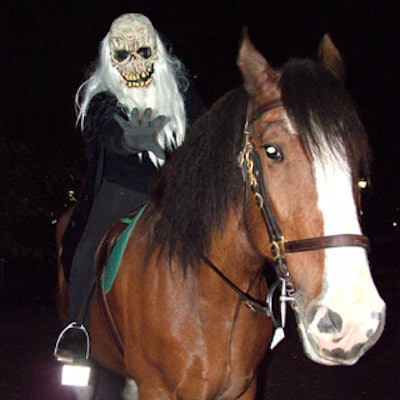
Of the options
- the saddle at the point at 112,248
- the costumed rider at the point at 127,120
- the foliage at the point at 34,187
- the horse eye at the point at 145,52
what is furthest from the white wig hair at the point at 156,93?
the foliage at the point at 34,187

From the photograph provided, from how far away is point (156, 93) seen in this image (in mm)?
3609

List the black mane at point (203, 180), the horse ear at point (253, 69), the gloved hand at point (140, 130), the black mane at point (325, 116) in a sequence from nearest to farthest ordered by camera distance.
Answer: the black mane at point (325, 116) < the horse ear at point (253, 69) < the black mane at point (203, 180) < the gloved hand at point (140, 130)

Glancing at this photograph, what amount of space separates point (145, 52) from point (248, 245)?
4.91ft

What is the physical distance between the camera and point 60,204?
10.0 meters

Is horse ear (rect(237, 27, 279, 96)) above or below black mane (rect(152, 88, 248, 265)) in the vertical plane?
above

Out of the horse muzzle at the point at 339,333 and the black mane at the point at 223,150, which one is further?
the black mane at the point at 223,150

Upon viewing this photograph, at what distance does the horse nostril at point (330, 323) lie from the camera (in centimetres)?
205

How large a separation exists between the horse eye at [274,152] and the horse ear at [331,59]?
1.77ft

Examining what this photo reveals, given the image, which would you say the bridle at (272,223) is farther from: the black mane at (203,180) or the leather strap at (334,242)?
the black mane at (203,180)

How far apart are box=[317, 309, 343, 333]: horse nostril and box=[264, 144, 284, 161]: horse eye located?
23.9 inches

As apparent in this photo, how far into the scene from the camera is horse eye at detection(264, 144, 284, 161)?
228 centimetres

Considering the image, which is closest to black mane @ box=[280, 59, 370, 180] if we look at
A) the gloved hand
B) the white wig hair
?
the gloved hand

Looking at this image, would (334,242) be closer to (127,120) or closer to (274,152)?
(274,152)

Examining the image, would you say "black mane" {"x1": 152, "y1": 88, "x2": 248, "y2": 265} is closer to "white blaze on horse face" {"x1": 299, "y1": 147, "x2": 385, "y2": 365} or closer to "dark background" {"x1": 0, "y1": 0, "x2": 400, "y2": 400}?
"white blaze on horse face" {"x1": 299, "y1": 147, "x2": 385, "y2": 365}
